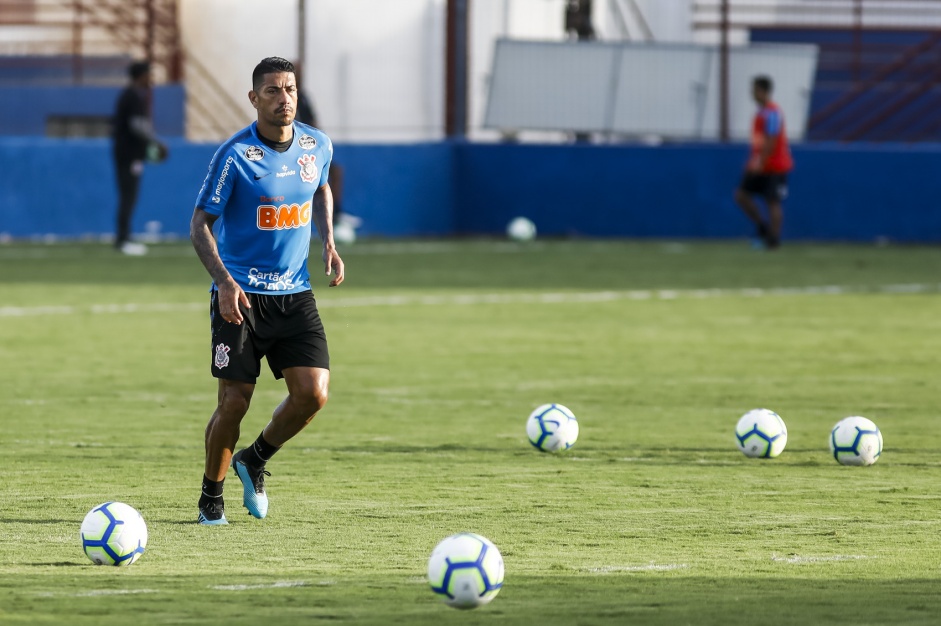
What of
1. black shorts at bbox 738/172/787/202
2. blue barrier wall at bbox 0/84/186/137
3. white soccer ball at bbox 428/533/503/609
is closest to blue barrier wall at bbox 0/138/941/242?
black shorts at bbox 738/172/787/202

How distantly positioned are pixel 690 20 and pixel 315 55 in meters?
6.64

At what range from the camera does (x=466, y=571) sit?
228 inches

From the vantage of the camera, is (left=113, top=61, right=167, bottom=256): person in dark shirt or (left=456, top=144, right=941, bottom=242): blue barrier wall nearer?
(left=113, top=61, right=167, bottom=256): person in dark shirt

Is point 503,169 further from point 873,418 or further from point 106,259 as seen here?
point 873,418

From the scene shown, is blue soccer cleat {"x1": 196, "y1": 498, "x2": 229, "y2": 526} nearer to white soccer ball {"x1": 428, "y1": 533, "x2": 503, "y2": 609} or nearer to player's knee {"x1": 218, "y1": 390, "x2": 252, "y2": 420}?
player's knee {"x1": 218, "y1": 390, "x2": 252, "y2": 420}

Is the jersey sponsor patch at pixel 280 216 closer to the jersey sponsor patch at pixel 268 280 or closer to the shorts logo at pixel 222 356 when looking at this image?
the jersey sponsor patch at pixel 268 280

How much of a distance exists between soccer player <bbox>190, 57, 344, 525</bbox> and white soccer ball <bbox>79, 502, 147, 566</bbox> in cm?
96

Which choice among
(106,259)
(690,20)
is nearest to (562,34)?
(690,20)

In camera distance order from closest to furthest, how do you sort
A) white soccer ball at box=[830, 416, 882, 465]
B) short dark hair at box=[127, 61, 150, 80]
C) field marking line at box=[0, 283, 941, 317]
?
white soccer ball at box=[830, 416, 882, 465]
field marking line at box=[0, 283, 941, 317]
short dark hair at box=[127, 61, 150, 80]

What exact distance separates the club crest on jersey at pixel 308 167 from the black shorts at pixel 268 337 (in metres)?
0.47

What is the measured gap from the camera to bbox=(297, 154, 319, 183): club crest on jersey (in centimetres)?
777

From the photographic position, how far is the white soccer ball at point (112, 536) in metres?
6.57

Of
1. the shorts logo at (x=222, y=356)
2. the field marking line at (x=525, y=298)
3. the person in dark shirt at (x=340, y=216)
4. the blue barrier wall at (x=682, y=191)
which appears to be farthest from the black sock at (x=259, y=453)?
the blue barrier wall at (x=682, y=191)

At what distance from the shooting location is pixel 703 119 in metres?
30.1
